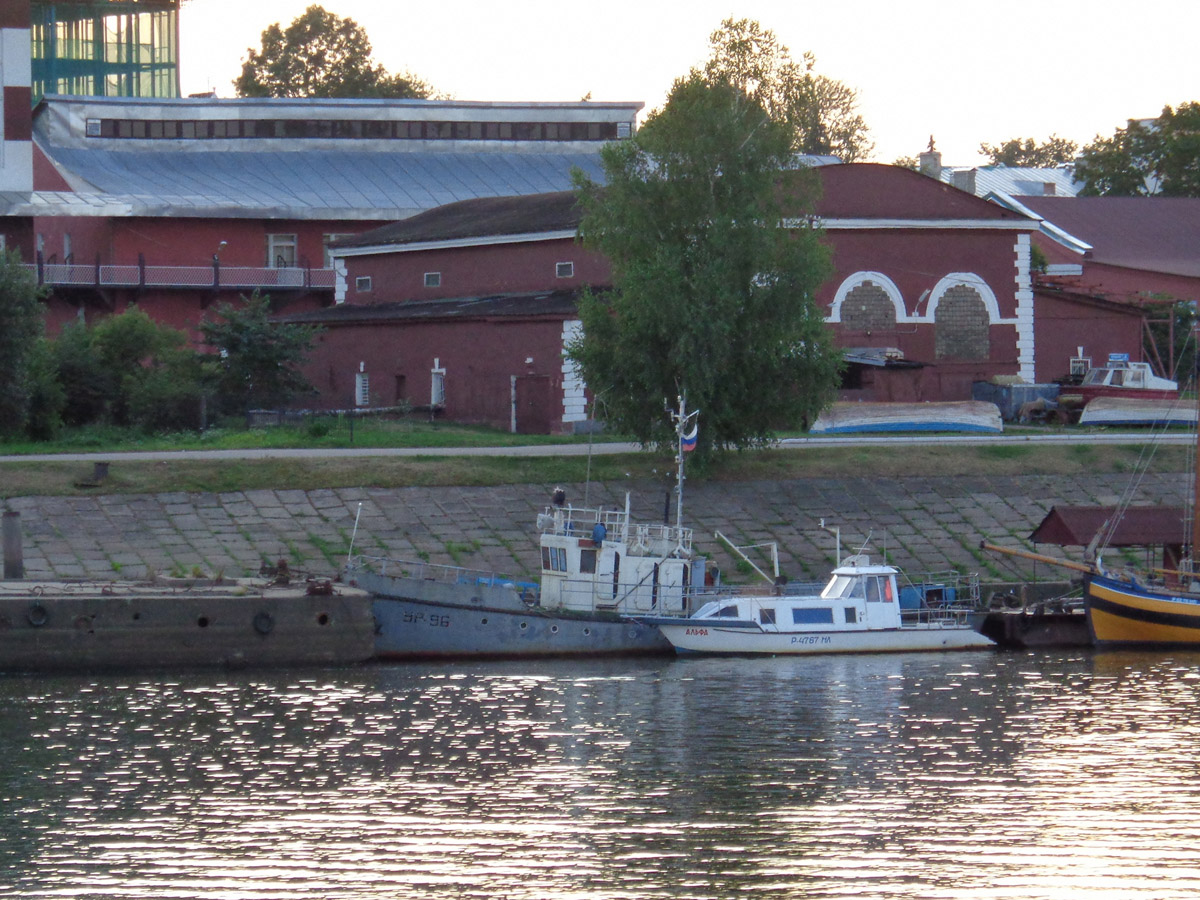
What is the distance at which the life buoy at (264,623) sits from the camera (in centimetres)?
3275

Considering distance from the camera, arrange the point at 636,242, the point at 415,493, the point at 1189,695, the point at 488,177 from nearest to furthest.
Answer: the point at 1189,695 < the point at 415,493 < the point at 636,242 < the point at 488,177

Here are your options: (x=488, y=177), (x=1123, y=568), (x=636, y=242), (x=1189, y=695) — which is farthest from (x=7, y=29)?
(x=1189, y=695)

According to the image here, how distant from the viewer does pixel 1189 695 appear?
3006 cm

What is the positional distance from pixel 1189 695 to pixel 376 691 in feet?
47.5

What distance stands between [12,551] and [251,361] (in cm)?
1869

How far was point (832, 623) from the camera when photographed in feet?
117

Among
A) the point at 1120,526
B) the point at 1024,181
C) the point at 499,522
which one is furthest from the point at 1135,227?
the point at 499,522

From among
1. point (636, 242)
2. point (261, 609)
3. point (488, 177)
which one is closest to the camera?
point (261, 609)

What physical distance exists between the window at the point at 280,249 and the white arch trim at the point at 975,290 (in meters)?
28.4

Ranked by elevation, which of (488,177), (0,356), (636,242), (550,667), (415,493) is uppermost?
(488,177)

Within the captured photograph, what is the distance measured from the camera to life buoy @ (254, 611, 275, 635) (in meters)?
32.8

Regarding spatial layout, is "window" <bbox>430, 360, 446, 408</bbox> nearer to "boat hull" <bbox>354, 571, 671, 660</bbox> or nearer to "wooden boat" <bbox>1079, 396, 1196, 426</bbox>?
"wooden boat" <bbox>1079, 396, 1196, 426</bbox>

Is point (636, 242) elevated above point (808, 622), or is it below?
above

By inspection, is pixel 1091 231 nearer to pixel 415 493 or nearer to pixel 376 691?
pixel 415 493
